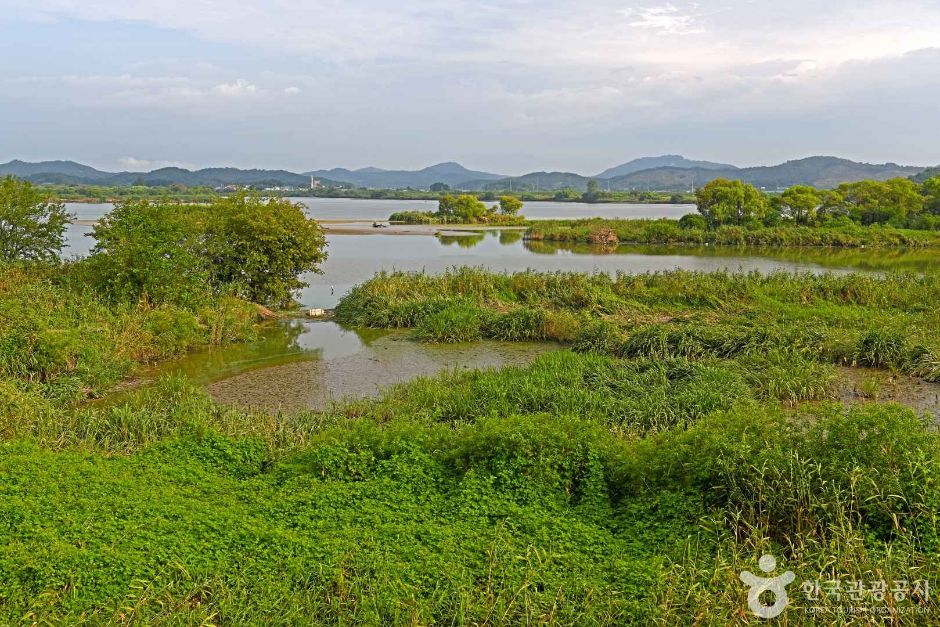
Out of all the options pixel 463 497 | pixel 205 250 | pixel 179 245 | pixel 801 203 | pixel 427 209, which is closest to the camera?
pixel 463 497

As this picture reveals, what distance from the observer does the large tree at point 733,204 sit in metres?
49.7

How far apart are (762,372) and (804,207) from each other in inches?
1689

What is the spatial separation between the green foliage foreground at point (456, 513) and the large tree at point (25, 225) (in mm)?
11180

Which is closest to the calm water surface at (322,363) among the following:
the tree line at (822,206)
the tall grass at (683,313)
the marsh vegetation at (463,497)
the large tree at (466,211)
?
the tall grass at (683,313)

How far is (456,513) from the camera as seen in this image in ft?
20.8

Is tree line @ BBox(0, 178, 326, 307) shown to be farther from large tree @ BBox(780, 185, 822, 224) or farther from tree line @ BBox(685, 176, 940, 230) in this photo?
large tree @ BBox(780, 185, 822, 224)

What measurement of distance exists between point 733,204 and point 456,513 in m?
48.9

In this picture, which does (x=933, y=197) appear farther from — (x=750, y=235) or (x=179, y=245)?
(x=179, y=245)

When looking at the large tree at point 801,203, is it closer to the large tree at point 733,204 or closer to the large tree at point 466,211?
the large tree at point 733,204

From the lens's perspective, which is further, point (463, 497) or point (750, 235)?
point (750, 235)

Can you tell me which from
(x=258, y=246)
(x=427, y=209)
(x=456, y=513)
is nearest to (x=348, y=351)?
(x=258, y=246)

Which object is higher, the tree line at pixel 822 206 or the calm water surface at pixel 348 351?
the tree line at pixel 822 206

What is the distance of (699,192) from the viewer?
173ft

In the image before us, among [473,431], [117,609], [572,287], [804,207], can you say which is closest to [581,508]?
[473,431]
